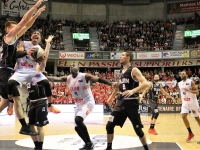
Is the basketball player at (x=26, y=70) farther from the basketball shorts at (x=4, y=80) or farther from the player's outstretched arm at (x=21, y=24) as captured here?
the player's outstretched arm at (x=21, y=24)

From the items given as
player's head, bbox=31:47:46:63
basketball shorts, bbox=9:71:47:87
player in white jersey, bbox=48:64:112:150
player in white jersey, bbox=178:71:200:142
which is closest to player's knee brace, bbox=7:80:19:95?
basketball shorts, bbox=9:71:47:87

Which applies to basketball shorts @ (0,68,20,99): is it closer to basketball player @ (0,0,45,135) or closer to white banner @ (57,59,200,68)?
basketball player @ (0,0,45,135)

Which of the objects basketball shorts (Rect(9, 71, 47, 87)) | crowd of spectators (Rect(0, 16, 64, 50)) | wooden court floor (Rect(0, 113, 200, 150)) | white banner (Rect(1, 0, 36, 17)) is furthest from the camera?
white banner (Rect(1, 0, 36, 17))

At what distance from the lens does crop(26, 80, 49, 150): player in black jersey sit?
6555 mm

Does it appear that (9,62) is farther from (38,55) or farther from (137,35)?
(137,35)

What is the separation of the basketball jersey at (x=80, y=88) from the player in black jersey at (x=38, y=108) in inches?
46.2

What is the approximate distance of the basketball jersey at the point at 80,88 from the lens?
775 cm

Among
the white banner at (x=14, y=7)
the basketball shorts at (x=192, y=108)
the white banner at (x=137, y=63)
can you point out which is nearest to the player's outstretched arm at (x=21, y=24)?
the basketball shorts at (x=192, y=108)

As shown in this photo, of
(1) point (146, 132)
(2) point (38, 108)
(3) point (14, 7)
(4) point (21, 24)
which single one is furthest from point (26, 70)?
(3) point (14, 7)

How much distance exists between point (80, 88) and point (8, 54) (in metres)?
2.32

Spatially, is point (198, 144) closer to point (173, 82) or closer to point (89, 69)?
point (173, 82)

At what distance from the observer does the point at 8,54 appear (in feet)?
19.7

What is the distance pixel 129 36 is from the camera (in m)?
38.2

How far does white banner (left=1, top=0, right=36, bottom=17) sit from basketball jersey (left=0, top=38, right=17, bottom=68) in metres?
32.7
